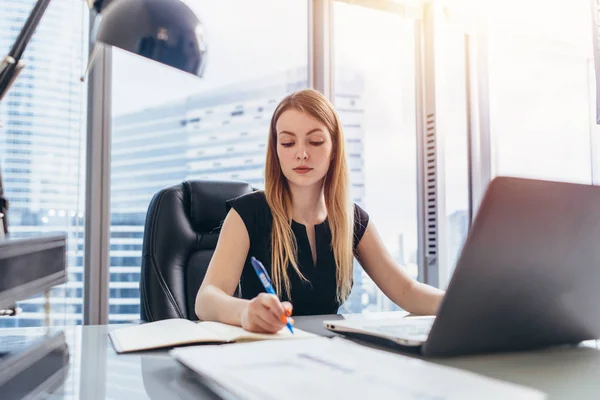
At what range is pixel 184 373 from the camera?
588 millimetres

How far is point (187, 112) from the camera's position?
2832 millimetres

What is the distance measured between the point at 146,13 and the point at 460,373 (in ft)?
2.41

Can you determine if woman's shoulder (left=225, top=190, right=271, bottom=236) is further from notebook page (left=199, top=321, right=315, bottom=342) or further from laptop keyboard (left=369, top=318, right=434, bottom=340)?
laptop keyboard (left=369, top=318, right=434, bottom=340)

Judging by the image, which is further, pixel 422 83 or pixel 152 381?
pixel 422 83

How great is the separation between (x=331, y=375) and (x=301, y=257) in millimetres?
976

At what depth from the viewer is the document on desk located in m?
0.42

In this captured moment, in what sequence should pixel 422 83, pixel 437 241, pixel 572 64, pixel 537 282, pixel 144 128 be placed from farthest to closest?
pixel 422 83
pixel 437 241
pixel 572 64
pixel 144 128
pixel 537 282

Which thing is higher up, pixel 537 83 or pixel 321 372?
pixel 537 83

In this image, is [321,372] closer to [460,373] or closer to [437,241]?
[460,373]

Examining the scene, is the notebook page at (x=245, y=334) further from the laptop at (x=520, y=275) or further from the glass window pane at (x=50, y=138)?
the glass window pane at (x=50, y=138)

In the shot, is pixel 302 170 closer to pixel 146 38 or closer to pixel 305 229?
pixel 305 229

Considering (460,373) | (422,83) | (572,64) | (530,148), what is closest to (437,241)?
(530,148)

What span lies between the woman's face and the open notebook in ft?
1.89

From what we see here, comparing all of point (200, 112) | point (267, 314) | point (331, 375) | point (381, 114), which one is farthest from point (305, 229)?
point (381, 114)
